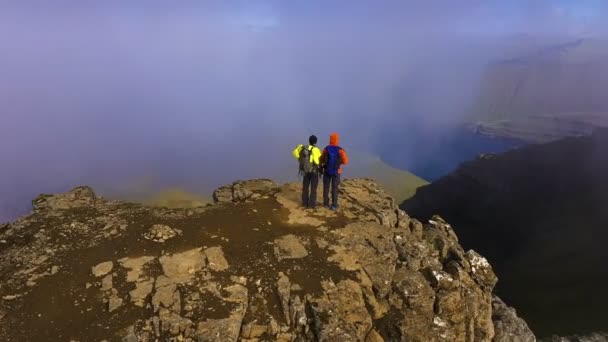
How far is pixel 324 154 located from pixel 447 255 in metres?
9.51

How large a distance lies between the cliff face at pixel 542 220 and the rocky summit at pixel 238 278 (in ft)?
193

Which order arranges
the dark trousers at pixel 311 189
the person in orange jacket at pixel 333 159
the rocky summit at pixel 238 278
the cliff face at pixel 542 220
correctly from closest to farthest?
the rocky summit at pixel 238 278, the person in orange jacket at pixel 333 159, the dark trousers at pixel 311 189, the cliff face at pixel 542 220

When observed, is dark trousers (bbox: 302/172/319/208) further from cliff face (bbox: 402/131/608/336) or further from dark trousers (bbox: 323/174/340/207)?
cliff face (bbox: 402/131/608/336)

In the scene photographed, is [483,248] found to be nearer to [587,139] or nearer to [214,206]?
[587,139]

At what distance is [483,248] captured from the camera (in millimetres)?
107438

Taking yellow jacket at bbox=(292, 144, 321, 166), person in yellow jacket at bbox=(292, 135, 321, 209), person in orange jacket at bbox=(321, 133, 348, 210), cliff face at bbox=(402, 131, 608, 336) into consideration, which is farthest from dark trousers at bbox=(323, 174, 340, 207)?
cliff face at bbox=(402, 131, 608, 336)

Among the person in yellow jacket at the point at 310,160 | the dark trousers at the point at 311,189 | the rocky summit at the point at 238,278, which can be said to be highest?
the person in yellow jacket at the point at 310,160

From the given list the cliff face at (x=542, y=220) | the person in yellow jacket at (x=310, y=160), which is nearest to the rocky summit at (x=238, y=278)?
the person in yellow jacket at (x=310, y=160)

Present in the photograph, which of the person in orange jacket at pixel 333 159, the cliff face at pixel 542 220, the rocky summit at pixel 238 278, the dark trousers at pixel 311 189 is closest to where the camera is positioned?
the rocky summit at pixel 238 278

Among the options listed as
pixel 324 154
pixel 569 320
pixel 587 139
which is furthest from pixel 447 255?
pixel 587 139

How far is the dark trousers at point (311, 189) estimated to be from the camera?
82.6 feet

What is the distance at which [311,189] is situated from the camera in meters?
25.7

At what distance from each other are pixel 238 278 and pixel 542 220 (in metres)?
114

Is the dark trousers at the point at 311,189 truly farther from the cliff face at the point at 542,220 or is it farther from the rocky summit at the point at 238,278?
the cliff face at the point at 542,220
